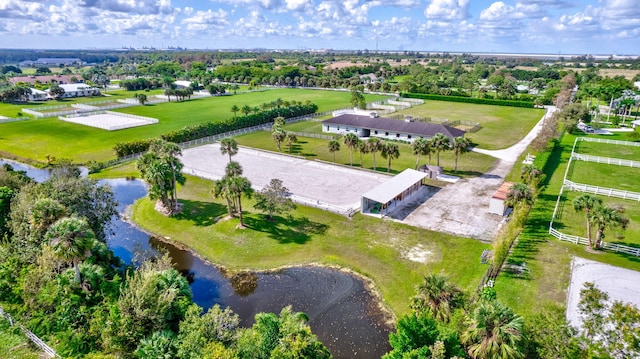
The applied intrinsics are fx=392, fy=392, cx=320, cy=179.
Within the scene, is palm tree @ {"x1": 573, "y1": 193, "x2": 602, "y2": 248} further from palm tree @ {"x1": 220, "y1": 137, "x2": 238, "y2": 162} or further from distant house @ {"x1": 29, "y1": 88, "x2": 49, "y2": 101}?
distant house @ {"x1": 29, "y1": 88, "x2": 49, "y2": 101}

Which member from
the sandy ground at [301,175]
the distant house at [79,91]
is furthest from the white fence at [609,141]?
the distant house at [79,91]

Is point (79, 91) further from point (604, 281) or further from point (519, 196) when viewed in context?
point (604, 281)

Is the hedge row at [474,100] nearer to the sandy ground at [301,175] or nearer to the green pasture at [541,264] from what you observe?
the sandy ground at [301,175]

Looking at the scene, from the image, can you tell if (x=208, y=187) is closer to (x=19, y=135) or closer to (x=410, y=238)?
(x=410, y=238)

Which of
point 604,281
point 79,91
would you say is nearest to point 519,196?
point 604,281

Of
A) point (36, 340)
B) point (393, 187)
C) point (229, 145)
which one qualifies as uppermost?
point (229, 145)

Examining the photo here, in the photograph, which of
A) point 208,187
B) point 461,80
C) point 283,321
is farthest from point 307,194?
point 461,80
